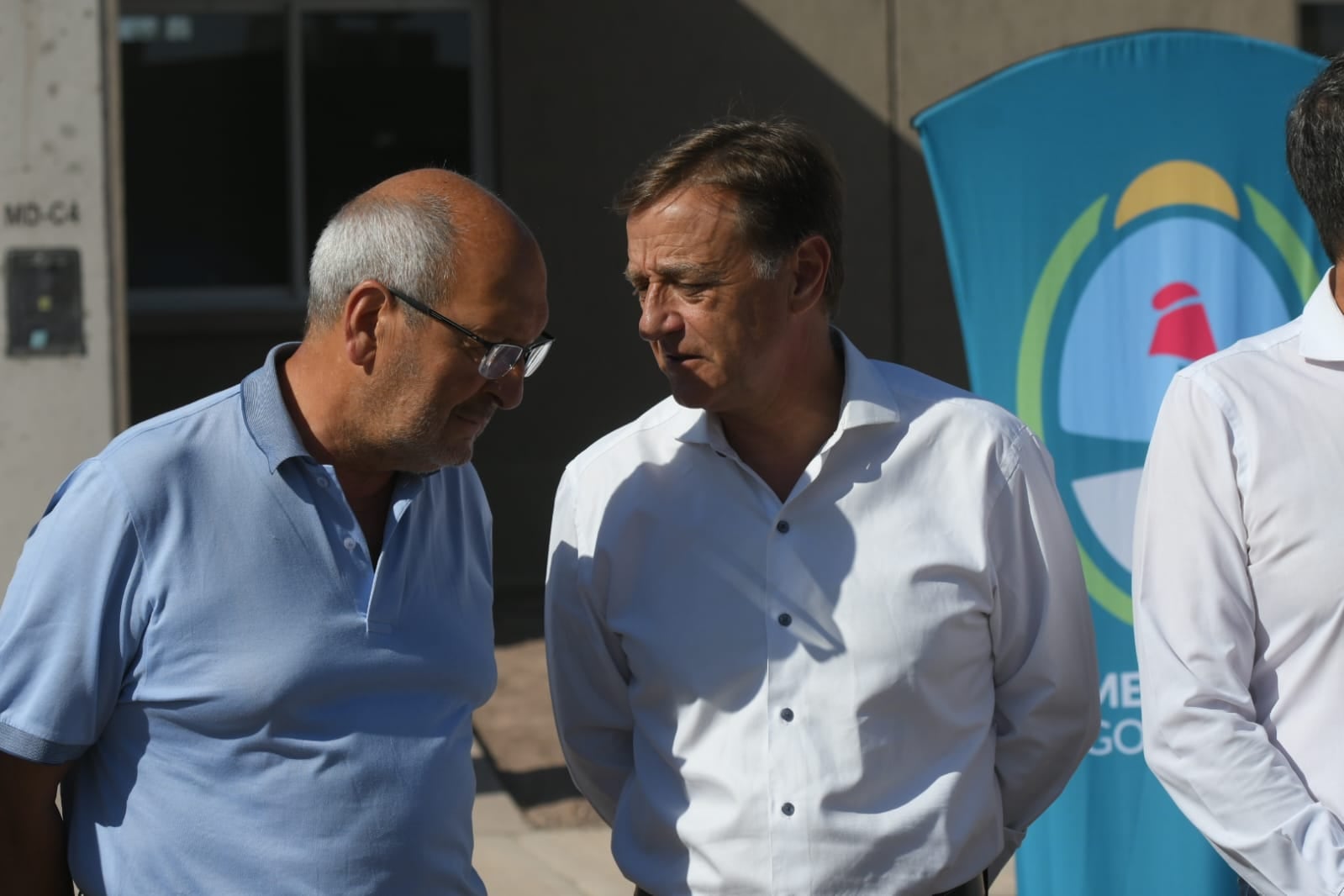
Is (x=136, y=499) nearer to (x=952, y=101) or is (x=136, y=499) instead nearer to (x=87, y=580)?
(x=87, y=580)

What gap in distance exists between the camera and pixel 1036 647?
2.38 meters

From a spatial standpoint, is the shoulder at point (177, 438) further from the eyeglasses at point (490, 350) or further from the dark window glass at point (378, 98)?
the dark window glass at point (378, 98)

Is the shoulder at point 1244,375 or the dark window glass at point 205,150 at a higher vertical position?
the dark window glass at point 205,150

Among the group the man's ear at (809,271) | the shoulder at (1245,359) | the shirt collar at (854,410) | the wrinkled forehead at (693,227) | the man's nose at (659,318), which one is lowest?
the shirt collar at (854,410)

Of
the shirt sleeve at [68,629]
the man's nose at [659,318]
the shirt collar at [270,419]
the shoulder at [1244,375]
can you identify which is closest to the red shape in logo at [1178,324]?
the shoulder at [1244,375]

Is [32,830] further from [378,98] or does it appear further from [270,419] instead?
[378,98]

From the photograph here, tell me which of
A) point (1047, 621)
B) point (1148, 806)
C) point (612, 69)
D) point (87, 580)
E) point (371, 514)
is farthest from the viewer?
point (612, 69)

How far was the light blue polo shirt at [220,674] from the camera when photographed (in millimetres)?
1950

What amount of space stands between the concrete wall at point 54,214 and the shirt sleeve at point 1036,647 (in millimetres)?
3721

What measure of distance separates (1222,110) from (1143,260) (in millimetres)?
447

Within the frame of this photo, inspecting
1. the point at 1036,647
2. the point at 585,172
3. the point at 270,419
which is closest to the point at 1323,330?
the point at 1036,647

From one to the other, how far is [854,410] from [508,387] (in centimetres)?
56

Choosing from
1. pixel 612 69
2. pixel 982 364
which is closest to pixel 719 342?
pixel 982 364

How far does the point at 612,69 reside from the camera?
8.47 m
